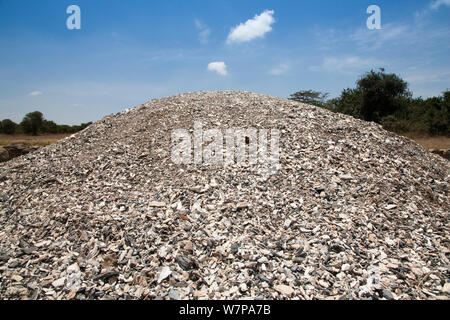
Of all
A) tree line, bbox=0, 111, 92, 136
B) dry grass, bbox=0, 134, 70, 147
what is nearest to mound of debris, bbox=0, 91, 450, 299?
dry grass, bbox=0, 134, 70, 147

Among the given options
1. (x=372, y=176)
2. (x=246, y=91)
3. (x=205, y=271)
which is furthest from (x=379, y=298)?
(x=246, y=91)

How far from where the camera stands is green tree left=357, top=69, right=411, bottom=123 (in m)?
23.1

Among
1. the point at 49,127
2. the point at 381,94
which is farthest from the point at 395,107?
the point at 49,127

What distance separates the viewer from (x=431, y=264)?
10.9ft

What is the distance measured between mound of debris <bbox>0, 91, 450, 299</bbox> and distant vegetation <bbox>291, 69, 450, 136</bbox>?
16809 mm

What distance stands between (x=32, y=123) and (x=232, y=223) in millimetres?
28879

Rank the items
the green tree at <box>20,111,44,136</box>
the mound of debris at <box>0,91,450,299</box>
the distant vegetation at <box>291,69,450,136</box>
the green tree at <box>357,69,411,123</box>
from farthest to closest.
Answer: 1. the green tree at <box>20,111,44,136</box>
2. the green tree at <box>357,69,411,123</box>
3. the distant vegetation at <box>291,69,450,136</box>
4. the mound of debris at <box>0,91,450,299</box>

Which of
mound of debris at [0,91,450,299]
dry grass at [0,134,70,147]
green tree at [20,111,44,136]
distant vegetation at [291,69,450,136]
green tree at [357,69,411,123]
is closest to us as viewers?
mound of debris at [0,91,450,299]

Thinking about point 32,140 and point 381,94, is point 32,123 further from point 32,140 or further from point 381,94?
point 381,94

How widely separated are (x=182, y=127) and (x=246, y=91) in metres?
3.88

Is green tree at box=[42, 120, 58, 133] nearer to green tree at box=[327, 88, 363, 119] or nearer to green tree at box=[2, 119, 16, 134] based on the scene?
green tree at box=[2, 119, 16, 134]

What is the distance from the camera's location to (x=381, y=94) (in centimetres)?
2331

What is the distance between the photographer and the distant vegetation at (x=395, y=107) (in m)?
19.8

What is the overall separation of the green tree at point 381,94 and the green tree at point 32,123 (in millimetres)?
29883
